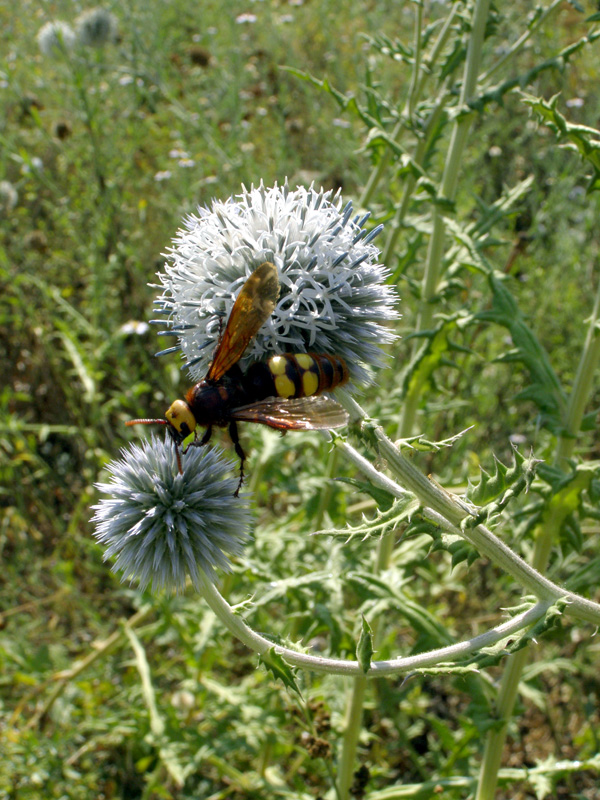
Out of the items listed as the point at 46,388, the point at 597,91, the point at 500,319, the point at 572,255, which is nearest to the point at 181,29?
the point at 597,91

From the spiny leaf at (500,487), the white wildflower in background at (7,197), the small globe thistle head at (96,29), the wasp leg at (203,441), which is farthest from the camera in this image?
the small globe thistle head at (96,29)

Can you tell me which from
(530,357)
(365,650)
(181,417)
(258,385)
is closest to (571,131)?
(530,357)

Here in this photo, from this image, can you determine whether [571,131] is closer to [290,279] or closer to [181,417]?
[290,279]

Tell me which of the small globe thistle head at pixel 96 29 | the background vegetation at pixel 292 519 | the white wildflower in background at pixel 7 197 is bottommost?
the background vegetation at pixel 292 519

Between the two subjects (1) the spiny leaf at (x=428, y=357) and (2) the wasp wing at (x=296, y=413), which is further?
(1) the spiny leaf at (x=428, y=357)

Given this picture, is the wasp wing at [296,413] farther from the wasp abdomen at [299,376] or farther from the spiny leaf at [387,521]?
the spiny leaf at [387,521]

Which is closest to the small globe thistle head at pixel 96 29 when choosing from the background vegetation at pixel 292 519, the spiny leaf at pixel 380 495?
the background vegetation at pixel 292 519

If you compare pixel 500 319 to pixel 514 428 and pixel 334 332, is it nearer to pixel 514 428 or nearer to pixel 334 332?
pixel 334 332
